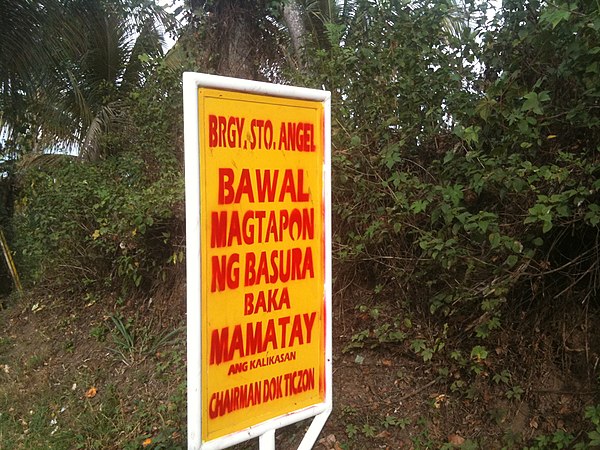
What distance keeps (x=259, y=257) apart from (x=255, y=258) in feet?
0.07

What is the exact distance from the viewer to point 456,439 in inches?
155

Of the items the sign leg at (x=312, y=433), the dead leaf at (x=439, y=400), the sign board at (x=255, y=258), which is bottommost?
the dead leaf at (x=439, y=400)

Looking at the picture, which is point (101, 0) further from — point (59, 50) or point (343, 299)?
point (343, 299)

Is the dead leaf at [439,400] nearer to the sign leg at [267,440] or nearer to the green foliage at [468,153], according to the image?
the green foliage at [468,153]

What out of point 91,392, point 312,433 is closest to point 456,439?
point 312,433

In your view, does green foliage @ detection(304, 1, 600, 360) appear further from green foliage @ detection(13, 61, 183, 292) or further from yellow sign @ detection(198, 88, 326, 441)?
green foliage @ detection(13, 61, 183, 292)

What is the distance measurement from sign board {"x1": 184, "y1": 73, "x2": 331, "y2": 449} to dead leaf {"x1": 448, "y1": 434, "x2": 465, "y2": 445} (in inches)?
59.1

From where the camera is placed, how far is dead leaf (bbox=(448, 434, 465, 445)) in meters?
3.92

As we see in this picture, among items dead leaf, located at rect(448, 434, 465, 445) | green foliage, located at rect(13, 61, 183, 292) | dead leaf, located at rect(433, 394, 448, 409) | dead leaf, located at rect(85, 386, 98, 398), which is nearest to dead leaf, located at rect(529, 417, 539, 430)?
dead leaf, located at rect(448, 434, 465, 445)

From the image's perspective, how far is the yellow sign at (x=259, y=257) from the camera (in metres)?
2.36

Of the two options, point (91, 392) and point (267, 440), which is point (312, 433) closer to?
point (267, 440)

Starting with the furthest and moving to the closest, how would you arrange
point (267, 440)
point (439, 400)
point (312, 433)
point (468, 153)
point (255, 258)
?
point (439, 400)
point (468, 153)
point (312, 433)
point (267, 440)
point (255, 258)

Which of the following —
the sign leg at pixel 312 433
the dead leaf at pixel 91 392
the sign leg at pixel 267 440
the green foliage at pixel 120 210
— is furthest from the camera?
the green foliage at pixel 120 210

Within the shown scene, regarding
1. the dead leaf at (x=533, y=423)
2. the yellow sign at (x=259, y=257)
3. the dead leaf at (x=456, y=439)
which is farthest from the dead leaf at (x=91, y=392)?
the dead leaf at (x=533, y=423)
